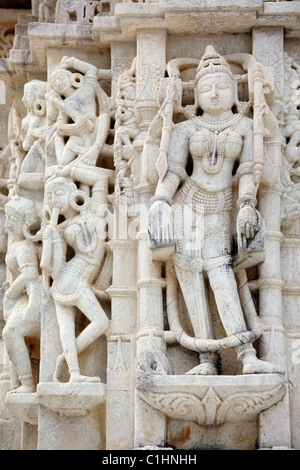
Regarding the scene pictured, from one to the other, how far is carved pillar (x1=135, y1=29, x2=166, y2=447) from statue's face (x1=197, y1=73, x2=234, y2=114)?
0.47m

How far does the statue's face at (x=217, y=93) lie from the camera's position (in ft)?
34.1

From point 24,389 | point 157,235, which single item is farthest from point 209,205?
point 24,389

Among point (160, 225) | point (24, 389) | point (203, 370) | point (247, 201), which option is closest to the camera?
point (203, 370)

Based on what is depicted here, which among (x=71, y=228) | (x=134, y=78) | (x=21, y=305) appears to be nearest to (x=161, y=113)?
(x=134, y=78)

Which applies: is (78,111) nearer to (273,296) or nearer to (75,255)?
(75,255)

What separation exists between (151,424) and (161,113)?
8.74ft

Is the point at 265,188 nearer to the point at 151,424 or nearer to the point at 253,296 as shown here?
the point at 253,296

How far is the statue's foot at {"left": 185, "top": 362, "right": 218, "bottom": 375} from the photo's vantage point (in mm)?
9734

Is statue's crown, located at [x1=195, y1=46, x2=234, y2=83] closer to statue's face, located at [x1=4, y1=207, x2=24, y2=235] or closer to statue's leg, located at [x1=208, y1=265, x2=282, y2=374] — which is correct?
statue's leg, located at [x1=208, y1=265, x2=282, y2=374]

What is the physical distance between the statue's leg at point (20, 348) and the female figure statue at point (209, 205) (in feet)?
4.89

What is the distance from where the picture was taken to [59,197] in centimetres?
1050

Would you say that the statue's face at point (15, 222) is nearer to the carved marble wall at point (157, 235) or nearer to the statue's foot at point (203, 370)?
the carved marble wall at point (157, 235)

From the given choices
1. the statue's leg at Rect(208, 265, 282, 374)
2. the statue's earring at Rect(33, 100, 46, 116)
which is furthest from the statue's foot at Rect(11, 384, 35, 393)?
the statue's earring at Rect(33, 100, 46, 116)

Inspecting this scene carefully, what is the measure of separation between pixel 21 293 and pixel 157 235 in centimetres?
164
